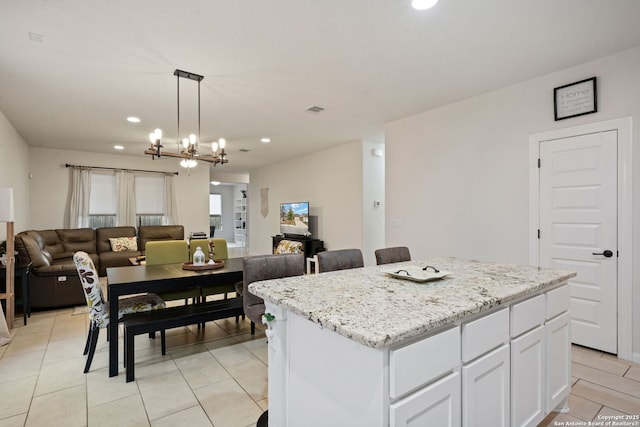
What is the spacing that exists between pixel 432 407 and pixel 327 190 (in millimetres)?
5593

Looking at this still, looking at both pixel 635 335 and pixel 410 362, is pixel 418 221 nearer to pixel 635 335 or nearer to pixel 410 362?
pixel 635 335

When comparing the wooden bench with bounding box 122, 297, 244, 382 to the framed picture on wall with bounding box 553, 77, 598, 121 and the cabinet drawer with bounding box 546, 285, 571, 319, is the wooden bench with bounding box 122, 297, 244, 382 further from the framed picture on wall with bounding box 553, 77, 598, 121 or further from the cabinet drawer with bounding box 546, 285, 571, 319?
the framed picture on wall with bounding box 553, 77, 598, 121

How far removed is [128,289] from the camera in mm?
2428

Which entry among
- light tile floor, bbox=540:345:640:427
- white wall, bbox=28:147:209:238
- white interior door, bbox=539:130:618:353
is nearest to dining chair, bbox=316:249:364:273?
light tile floor, bbox=540:345:640:427

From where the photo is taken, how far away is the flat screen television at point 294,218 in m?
6.83

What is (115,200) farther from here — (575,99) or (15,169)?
(575,99)

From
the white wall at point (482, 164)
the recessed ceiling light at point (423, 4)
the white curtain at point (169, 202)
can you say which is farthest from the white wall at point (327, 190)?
the recessed ceiling light at point (423, 4)

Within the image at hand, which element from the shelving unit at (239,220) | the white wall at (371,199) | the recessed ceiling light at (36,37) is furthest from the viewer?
the shelving unit at (239,220)

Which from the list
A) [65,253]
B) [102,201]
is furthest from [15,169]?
[102,201]

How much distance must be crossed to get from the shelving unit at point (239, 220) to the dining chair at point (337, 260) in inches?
419

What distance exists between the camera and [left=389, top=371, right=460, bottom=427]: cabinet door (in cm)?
101

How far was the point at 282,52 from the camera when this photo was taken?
264 centimetres

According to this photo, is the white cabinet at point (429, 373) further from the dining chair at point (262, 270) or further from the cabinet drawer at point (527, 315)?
the dining chair at point (262, 270)

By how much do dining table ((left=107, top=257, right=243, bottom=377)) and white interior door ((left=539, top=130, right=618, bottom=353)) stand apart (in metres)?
3.03
